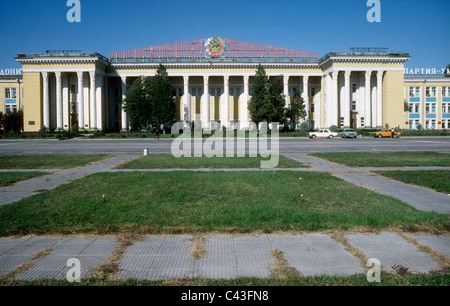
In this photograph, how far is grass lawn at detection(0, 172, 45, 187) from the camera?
524 inches

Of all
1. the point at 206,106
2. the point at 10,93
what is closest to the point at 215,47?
the point at 206,106

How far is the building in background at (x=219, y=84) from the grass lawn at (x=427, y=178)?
183ft

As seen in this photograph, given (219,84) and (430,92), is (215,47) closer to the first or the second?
(219,84)

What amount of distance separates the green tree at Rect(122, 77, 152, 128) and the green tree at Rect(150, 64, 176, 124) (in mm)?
1075

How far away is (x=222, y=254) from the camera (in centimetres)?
579

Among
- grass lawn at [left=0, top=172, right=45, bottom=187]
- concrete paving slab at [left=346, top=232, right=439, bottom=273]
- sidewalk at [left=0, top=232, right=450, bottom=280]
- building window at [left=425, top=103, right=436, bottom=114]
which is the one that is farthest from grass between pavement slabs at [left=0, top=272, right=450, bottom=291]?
building window at [left=425, top=103, right=436, bottom=114]

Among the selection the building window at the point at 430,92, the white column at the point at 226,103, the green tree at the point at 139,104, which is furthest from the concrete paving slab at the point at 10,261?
the building window at the point at 430,92

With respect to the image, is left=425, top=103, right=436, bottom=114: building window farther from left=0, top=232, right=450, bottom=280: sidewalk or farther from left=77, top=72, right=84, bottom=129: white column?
left=0, top=232, right=450, bottom=280: sidewalk

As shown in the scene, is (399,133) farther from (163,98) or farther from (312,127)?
(163,98)

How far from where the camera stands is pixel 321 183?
12539mm

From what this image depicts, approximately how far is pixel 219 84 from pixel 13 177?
65.0 meters

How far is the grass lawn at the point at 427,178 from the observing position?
1174 centimetres

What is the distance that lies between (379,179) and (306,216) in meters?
7.66
